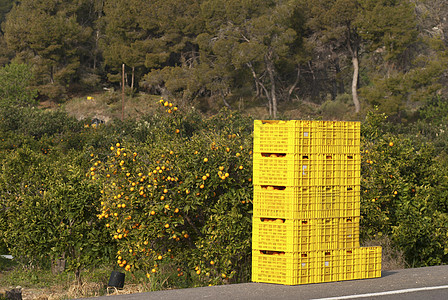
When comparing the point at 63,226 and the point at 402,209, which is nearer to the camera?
the point at 63,226

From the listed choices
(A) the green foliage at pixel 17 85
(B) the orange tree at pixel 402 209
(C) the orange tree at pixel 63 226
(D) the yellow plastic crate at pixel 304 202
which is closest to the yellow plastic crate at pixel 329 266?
(D) the yellow plastic crate at pixel 304 202

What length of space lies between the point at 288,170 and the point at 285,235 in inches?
31.8

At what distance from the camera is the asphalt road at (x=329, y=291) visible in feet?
23.6

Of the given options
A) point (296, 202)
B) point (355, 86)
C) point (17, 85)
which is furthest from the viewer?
point (17, 85)

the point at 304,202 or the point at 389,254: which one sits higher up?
the point at 304,202

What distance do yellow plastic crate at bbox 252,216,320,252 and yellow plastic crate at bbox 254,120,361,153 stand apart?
0.90 meters

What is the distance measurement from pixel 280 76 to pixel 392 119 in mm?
13912

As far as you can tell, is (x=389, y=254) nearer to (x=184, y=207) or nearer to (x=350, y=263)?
(x=350, y=263)

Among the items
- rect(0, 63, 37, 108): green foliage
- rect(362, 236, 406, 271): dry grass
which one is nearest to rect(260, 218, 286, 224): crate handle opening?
rect(362, 236, 406, 271): dry grass

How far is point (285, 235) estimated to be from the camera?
25.7ft

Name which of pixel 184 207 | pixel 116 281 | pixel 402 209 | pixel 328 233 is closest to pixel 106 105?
pixel 402 209

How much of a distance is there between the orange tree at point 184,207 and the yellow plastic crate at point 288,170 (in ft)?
3.42

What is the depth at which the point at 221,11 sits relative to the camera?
50875 millimetres

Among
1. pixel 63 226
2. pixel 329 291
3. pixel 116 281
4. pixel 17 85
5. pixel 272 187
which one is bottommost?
pixel 116 281
